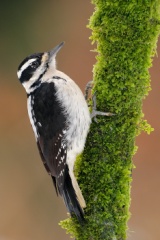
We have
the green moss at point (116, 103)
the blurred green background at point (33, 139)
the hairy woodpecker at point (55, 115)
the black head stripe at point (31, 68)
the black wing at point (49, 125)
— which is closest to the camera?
the green moss at point (116, 103)

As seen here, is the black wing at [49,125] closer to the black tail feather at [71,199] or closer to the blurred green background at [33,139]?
the black tail feather at [71,199]

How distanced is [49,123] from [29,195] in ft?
15.0

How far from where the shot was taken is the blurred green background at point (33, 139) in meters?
7.36

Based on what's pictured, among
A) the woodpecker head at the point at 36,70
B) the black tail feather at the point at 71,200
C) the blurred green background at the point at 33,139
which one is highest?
the blurred green background at the point at 33,139

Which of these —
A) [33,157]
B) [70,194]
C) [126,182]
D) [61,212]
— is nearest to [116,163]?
[126,182]

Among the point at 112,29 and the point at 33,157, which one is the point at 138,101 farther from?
the point at 33,157

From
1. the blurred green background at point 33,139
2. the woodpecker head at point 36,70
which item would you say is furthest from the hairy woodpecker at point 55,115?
the blurred green background at point 33,139

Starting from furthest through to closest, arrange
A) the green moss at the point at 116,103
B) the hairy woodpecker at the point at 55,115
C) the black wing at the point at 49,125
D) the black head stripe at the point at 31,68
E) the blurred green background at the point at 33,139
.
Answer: the blurred green background at the point at 33,139, the black head stripe at the point at 31,68, the black wing at the point at 49,125, the hairy woodpecker at the point at 55,115, the green moss at the point at 116,103

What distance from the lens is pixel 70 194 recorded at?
125 inches

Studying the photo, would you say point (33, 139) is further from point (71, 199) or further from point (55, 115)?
point (71, 199)

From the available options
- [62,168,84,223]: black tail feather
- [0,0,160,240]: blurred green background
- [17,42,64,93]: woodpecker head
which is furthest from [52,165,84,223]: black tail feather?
[0,0,160,240]: blurred green background

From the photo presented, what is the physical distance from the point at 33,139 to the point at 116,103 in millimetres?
5500

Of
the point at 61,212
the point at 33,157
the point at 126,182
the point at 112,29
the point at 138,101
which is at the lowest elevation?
the point at 126,182

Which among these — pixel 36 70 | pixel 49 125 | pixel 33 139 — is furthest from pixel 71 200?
pixel 33 139
